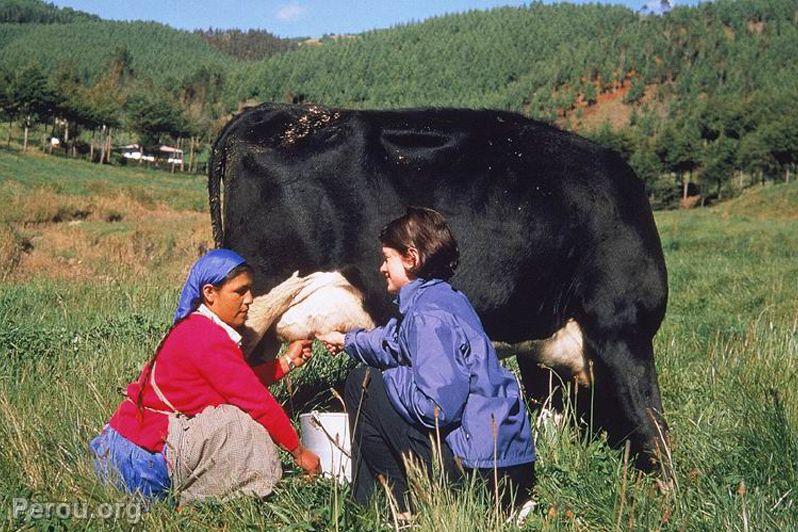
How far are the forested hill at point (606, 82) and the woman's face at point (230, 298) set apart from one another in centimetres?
5530

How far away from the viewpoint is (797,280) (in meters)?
14.2

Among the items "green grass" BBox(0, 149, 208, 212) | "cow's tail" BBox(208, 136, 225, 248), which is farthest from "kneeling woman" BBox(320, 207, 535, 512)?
"green grass" BBox(0, 149, 208, 212)

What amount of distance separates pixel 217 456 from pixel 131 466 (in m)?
0.41

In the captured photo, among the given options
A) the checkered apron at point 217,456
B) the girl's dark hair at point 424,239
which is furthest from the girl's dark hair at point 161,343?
the girl's dark hair at point 424,239

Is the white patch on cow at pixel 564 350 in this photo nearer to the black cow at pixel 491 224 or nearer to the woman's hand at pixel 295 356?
the black cow at pixel 491 224

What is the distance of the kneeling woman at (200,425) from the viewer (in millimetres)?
3561

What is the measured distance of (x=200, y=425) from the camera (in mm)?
3549

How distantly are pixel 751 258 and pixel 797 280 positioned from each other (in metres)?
4.71

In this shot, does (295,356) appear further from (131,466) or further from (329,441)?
(131,466)

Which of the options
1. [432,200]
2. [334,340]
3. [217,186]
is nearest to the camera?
[334,340]

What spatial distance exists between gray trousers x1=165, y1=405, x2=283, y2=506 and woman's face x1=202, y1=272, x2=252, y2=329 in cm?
47

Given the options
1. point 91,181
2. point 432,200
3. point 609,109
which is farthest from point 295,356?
point 609,109
